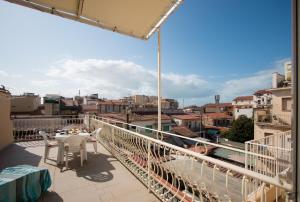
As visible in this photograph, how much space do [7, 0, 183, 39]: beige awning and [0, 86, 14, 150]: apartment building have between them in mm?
3907

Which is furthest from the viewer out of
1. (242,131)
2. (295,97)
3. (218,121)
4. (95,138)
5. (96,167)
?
(218,121)

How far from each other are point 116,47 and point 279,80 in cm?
1594

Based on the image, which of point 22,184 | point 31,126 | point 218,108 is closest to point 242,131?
point 31,126

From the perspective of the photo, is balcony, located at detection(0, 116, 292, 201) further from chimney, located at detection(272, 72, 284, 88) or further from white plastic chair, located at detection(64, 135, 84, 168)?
chimney, located at detection(272, 72, 284, 88)

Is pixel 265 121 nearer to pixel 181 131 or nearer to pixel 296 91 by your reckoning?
pixel 181 131

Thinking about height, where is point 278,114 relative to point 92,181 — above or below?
above

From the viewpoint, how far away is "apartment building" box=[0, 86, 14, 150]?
4875 mm

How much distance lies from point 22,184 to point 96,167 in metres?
1.52

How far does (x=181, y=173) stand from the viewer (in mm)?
1876

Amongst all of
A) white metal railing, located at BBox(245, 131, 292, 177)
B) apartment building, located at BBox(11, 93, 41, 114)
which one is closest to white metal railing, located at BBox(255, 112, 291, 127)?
white metal railing, located at BBox(245, 131, 292, 177)

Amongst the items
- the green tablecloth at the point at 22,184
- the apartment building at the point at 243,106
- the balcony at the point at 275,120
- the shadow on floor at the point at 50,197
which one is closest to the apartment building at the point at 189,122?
the apartment building at the point at 243,106

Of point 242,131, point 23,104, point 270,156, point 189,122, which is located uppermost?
point 23,104

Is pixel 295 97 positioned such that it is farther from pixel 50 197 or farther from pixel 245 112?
pixel 245 112

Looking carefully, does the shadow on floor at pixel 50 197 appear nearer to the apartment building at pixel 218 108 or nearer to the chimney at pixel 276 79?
the chimney at pixel 276 79
